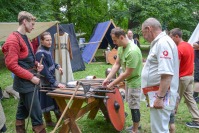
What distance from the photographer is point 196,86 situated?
17.5 feet

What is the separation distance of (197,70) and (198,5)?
1097 cm

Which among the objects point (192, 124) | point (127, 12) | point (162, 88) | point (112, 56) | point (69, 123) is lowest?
point (192, 124)

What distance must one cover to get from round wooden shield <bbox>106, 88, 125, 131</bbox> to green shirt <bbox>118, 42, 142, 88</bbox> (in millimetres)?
333

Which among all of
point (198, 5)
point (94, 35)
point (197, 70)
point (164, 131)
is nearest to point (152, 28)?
point (164, 131)

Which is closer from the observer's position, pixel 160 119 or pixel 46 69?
pixel 160 119

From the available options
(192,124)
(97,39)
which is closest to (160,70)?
(192,124)

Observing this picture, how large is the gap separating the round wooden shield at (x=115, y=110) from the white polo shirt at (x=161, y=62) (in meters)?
1.03

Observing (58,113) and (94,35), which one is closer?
(58,113)

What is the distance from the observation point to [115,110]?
376cm

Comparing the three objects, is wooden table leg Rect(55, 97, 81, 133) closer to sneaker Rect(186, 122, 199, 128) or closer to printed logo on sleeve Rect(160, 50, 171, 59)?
printed logo on sleeve Rect(160, 50, 171, 59)

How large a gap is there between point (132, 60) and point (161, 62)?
2.92ft

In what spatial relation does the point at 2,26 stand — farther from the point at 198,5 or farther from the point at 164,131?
the point at 198,5

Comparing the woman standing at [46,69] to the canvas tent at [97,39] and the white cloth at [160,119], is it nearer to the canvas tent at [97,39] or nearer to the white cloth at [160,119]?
the white cloth at [160,119]

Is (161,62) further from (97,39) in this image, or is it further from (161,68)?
(97,39)
